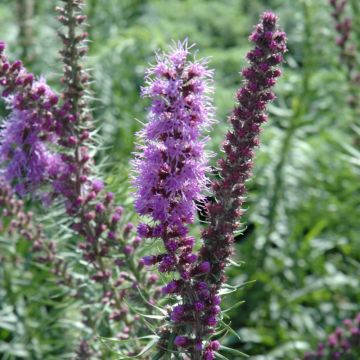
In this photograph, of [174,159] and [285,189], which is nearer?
[174,159]

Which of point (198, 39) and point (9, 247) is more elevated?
point (198, 39)

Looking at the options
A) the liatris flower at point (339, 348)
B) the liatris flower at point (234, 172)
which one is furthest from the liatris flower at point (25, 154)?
the liatris flower at point (339, 348)

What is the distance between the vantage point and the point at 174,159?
2.10 metres

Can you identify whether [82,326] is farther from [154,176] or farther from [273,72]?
[273,72]

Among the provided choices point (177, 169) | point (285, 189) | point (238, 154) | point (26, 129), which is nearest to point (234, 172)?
point (238, 154)

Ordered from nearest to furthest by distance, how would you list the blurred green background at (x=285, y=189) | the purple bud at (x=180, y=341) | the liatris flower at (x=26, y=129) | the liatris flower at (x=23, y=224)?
1. the purple bud at (x=180, y=341)
2. the liatris flower at (x=26, y=129)
3. the liatris flower at (x=23, y=224)
4. the blurred green background at (x=285, y=189)

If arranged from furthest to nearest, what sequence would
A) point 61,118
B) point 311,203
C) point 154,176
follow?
point 311,203, point 61,118, point 154,176

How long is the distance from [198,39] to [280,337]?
11.5 feet

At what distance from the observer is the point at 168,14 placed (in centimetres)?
803

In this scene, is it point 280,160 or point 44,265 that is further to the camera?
point 280,160

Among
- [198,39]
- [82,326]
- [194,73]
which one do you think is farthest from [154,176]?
[198,39]

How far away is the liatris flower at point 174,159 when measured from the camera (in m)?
2.08

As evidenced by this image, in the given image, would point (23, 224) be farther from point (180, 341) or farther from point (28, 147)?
point (180, 341)

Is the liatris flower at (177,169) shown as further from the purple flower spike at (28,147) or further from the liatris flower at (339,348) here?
the liatris flower at (339,348)
